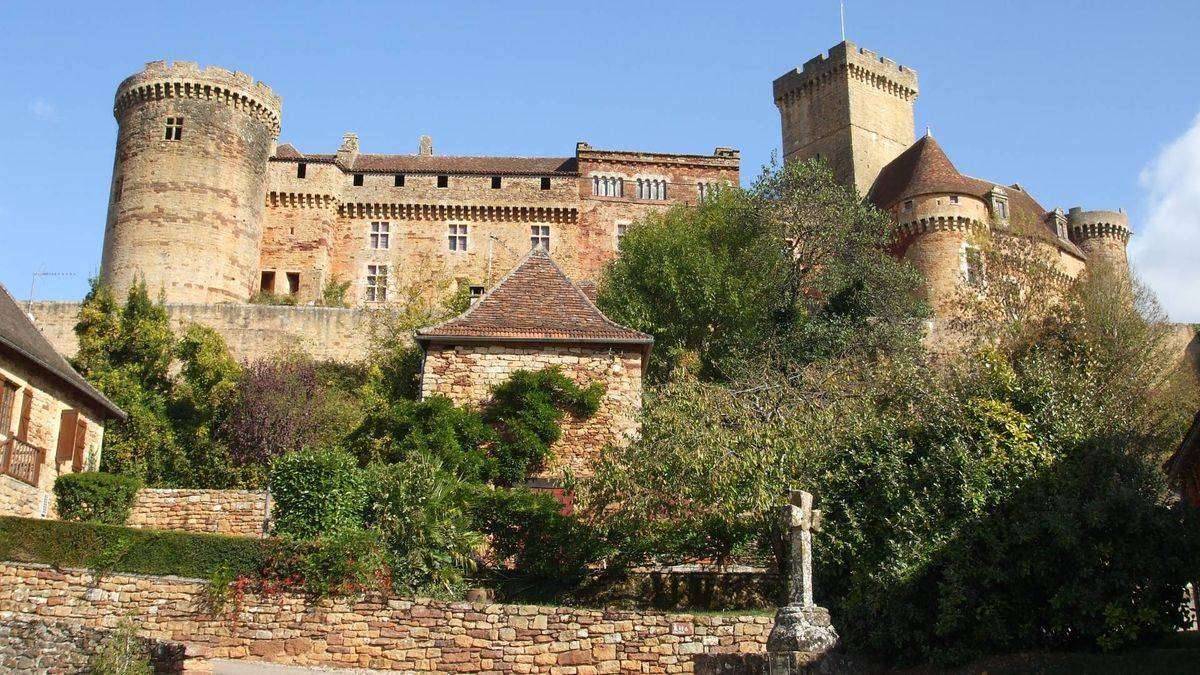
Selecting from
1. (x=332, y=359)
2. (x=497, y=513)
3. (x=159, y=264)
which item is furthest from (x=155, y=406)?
(x=497, y=513)

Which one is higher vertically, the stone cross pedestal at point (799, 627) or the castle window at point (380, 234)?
the castle window at point (380, 234)

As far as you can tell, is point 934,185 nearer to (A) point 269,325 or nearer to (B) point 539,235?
(B) point 539,235

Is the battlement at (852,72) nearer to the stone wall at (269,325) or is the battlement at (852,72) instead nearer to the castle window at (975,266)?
the castle window at (975,266)

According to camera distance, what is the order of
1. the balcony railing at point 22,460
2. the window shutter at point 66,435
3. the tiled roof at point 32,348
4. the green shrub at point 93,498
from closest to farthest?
the balcony railing at point 22,460 → the tiled roof at point 32,348 → the green shrub at point 93,498 → the window shutter at point 66,435

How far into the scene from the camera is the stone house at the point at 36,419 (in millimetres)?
20031

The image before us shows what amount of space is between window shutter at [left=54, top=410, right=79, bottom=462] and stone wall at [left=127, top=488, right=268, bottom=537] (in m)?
1.89

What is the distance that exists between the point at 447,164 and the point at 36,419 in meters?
30.5

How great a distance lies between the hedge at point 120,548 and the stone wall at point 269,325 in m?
20.9

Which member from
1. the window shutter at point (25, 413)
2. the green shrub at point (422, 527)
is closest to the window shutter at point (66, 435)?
the window shutter at point (25, 413)

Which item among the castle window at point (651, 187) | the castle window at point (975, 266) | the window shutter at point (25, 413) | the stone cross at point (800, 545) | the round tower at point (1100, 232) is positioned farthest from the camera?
the round tower at point (1100, 232)

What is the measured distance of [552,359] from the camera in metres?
A: 22.4

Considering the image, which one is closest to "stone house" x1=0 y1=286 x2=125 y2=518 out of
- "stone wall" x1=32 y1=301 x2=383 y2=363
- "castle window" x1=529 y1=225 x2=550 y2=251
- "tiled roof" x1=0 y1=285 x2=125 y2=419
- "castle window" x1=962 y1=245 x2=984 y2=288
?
"tiled roof" x1=0 y1=285 x2=125 y2=419

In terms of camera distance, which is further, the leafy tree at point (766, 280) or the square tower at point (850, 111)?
the square tower at point (850, 111)

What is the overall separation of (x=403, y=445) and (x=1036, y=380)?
424 inches
